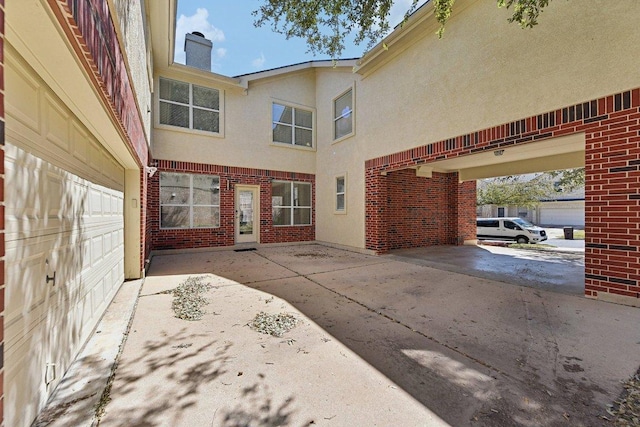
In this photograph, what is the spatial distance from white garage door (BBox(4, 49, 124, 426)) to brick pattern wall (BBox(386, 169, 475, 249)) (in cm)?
771

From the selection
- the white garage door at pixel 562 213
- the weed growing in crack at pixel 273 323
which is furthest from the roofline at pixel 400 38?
the white garage door at pixel 562 213

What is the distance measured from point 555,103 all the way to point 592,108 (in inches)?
20.9

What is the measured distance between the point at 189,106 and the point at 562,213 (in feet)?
117

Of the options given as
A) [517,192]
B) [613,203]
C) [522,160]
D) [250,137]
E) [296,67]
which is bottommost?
[613,203]

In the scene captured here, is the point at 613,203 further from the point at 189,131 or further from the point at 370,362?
the point at 189,131

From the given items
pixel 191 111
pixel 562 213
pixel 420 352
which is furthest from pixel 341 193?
pixel 562 213

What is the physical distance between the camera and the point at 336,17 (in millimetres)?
4332

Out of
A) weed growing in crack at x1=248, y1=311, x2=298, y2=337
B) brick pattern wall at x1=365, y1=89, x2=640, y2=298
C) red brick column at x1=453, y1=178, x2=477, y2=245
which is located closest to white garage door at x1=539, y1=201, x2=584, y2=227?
red brick column at x1=453, y1=178, x2=477, y2=245

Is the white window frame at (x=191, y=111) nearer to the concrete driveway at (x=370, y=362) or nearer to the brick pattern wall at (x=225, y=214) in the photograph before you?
the brick pattern wall at (x=225, y=214)

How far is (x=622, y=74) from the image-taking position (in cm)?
393

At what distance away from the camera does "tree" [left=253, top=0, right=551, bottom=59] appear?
3881mm

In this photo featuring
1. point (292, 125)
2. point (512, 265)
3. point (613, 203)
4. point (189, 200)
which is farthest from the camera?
point (292, 125)

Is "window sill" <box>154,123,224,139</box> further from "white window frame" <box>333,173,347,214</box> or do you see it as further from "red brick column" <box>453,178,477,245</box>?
"red brick column" <box>453,178,477,245</box>

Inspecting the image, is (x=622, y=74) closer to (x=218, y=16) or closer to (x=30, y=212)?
(x=30, y=212)
